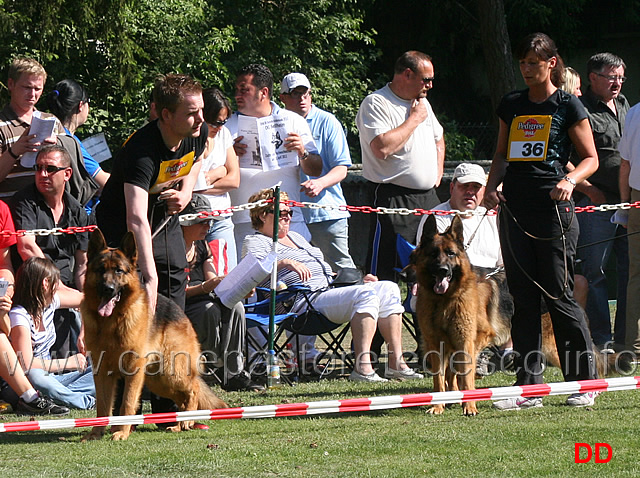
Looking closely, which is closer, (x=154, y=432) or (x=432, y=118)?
(x=154, y=432)

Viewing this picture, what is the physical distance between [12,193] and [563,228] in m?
4.14

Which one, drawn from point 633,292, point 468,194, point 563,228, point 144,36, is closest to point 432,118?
point 468,194

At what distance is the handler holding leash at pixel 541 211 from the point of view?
18.6 feet

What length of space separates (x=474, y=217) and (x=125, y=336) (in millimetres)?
3549

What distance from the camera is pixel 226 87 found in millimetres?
17438

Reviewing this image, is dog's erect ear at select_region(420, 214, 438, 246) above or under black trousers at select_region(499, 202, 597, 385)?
above

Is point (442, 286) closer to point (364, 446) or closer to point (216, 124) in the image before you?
point (364, 446)

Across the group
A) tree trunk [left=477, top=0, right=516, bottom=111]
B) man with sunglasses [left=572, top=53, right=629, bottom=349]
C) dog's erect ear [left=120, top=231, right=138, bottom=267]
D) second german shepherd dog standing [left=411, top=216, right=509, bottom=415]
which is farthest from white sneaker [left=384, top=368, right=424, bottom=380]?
tree trunk [left=477, top=0, right=516, bottom=111]

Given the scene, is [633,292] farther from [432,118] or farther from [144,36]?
[144,36]

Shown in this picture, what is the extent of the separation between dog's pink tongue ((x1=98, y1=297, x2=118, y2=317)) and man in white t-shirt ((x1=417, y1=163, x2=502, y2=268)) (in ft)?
10.4

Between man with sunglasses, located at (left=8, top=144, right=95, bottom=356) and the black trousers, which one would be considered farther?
man with sunglasses, located at (left=8, top=144, right=95, bottom=356)

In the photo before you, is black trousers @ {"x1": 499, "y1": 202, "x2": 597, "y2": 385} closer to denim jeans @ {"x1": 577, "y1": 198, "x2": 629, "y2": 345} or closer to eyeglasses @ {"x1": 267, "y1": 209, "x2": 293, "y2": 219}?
eyeglasses @ {"x1": 267, "y1": 209, "x2": 293, "y2": 219}

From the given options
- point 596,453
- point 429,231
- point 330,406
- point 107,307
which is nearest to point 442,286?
point 429,231

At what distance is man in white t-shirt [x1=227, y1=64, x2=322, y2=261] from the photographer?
802 cm
